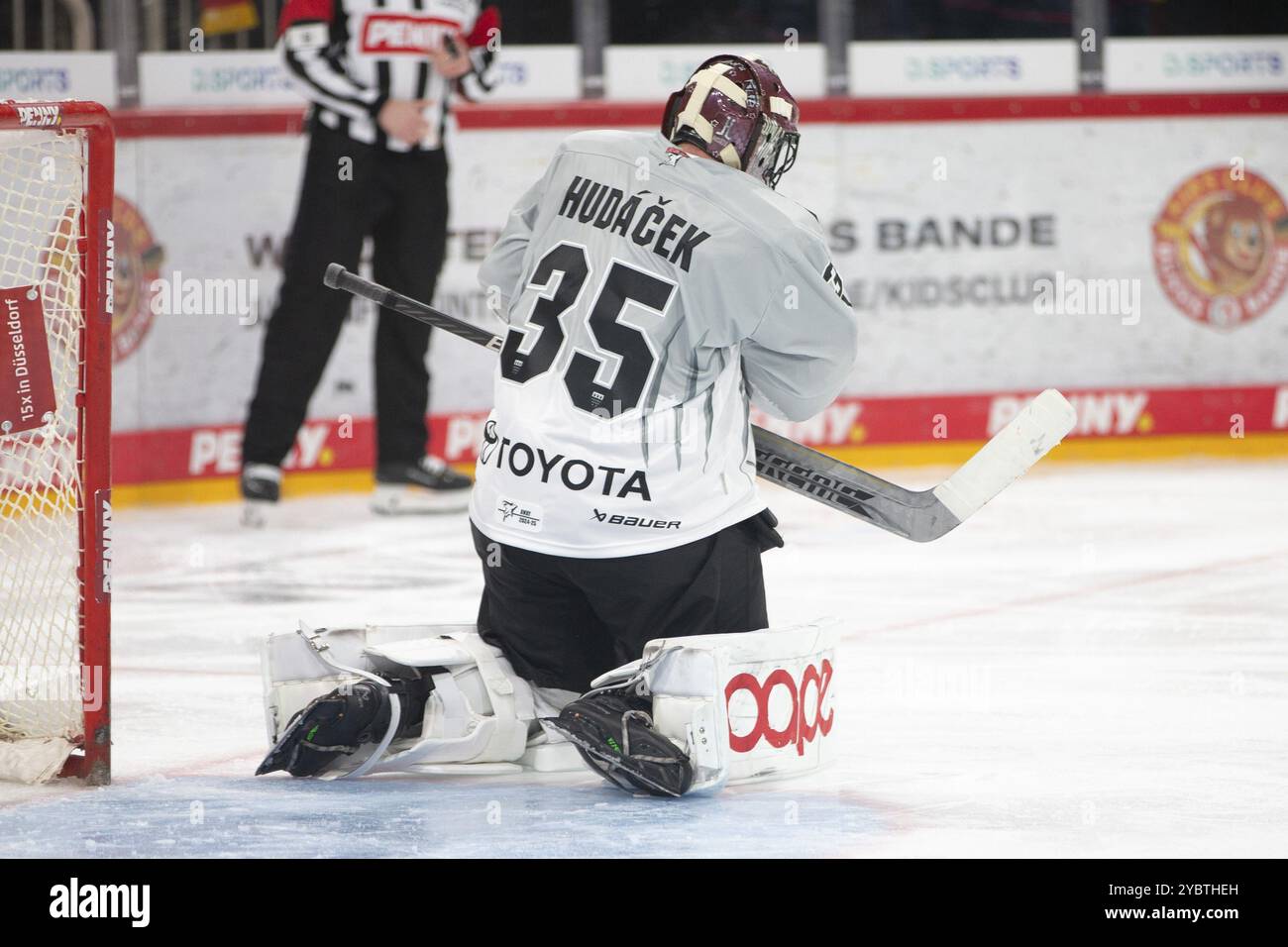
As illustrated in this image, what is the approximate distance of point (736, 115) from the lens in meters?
3.20

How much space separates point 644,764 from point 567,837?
23 centimetres

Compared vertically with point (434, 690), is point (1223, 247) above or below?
above

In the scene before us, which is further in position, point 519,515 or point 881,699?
point 881,699

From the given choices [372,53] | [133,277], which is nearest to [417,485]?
[133,277]

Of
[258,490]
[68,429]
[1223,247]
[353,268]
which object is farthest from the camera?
[1223,247]

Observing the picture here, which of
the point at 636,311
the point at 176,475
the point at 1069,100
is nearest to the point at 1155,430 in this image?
the point at 1069,100

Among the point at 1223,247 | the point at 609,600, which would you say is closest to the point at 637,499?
the point at 609,600

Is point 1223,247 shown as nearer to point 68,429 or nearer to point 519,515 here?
point 519,515

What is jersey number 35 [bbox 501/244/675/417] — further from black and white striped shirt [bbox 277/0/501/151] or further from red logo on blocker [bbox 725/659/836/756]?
black and white striped shirt [bbox 277/0/501/151]

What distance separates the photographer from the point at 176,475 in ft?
23.9

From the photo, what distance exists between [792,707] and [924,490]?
1.67ft

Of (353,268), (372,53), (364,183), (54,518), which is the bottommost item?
(54,518)

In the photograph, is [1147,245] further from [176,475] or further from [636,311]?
[636,311]

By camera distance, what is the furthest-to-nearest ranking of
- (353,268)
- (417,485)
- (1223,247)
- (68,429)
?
(1223,247) < (417,485) < (353,268) < (68,429)
